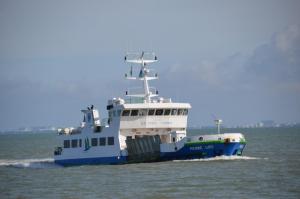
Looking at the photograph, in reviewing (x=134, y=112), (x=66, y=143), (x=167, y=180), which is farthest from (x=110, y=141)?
(x=167, y=180)

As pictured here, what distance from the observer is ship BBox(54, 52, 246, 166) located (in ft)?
172

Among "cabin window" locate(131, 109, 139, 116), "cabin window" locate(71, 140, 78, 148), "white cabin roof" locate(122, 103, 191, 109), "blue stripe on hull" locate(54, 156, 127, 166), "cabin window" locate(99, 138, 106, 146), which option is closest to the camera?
"white cabin roof" locate(122, 103, 191, 109)

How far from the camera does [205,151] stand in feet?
171

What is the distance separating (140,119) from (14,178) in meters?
9.83

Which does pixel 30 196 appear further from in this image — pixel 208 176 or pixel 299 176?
pixel 299 176

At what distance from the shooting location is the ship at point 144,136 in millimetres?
52281

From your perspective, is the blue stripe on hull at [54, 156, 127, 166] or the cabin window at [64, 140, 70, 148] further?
the cabin window at [64, 140, 70, 148]

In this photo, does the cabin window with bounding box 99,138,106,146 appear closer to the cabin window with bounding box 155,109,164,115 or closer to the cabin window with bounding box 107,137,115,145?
the cabin window with bounding box 107,137,115,145

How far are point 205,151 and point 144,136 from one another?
16.9 feet

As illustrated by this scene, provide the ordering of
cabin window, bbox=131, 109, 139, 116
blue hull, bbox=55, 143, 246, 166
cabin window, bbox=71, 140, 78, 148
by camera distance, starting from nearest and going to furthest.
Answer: blue hull, bbox=55, 143, 246, 166 < cabin window, bbox=131, 109, 139, 116 < cabin window, bbox=71, 140, 78, 148

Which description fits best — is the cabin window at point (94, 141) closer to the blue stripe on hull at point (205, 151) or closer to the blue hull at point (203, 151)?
the blue hull at point (203, 151)

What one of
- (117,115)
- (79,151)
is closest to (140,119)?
(117,115)

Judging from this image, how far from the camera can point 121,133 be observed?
55781 mm

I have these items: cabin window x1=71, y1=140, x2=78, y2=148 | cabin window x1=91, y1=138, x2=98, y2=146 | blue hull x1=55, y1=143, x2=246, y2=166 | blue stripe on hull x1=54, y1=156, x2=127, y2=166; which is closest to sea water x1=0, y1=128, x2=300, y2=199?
blue hull x1=55, y1=143, x2=246, y2=166
